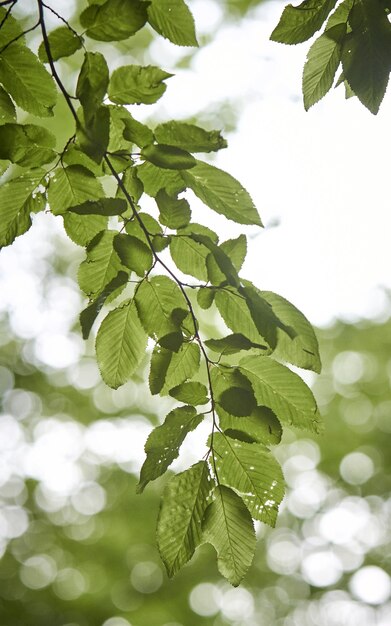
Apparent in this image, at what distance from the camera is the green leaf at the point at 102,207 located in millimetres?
1049

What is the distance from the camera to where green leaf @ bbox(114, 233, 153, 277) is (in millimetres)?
1093

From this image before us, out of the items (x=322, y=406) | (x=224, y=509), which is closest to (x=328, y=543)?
(x=322, y=406)

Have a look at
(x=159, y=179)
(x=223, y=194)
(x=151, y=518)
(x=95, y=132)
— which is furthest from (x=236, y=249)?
(x=151, y=518)

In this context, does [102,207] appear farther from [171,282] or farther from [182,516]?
[182,516]

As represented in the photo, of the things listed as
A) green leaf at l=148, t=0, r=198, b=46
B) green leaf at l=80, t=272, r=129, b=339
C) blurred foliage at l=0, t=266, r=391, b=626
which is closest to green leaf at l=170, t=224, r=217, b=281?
green leaf at l=80, t=272, r=129, b=339

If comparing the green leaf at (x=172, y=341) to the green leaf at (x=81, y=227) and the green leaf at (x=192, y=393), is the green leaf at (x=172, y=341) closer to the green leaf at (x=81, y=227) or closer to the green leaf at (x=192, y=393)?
the green leaf at (x=192, y=393)

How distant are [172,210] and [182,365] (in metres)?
0.30

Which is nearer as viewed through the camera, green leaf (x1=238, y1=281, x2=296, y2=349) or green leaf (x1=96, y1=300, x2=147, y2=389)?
green leaf (x1=238, y1=281, x2=296, y2=349)

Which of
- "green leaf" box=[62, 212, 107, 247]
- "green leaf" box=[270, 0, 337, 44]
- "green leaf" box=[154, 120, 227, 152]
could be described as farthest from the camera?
"green leaf" box=[62, 212, 107, 247]

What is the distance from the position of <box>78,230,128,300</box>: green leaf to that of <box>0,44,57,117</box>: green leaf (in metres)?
0.28

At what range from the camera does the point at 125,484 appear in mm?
9117

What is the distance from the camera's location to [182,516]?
1.05 metres

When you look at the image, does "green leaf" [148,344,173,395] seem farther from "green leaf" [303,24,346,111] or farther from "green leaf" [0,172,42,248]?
"green leaf" [303,24,346,111]

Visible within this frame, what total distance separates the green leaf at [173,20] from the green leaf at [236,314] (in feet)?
1.49
